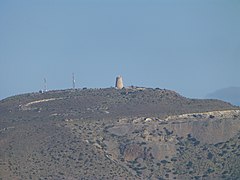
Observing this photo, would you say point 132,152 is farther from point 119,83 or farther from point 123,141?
point 119,83

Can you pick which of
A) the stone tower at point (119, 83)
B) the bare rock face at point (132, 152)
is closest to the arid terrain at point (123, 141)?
the bare rock face at point (132, 152)

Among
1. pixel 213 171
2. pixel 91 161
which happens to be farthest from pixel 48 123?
pixel 213 171

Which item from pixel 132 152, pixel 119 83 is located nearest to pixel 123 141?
pixel 132 152

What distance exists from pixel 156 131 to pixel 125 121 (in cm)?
435

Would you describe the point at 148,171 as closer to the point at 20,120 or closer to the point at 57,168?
the point at 57,168

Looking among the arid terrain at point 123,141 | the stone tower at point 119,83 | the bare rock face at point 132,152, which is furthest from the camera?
the stone tower at point 119,83

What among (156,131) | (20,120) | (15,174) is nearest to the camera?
(15,174)

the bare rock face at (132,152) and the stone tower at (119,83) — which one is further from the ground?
the stone tower at (119,83)

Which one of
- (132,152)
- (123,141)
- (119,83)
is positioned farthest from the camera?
(119,83)

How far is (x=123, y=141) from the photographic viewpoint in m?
100

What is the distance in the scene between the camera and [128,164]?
318 ft

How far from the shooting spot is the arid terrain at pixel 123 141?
9338 cm

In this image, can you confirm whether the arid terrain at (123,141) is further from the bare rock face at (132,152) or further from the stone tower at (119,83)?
the stone tower at (119,83)

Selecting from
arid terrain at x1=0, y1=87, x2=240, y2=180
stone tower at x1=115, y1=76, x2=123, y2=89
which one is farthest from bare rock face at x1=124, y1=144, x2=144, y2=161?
stone tower at x1=115, y1=76, x2=123, y2=89
